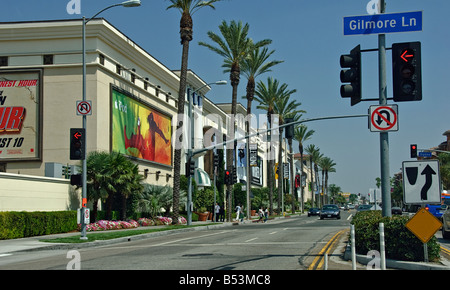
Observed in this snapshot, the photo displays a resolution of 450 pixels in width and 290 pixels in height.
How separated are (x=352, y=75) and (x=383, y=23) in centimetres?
154

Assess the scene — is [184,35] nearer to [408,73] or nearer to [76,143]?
[76,143]

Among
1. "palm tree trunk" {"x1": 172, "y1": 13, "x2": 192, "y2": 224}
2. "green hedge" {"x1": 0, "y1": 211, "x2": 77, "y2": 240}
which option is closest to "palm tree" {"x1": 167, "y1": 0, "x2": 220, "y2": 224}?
"palm tree trunk" {"x1": 172, "y1": 13, "x2": 192, "y2": 224}

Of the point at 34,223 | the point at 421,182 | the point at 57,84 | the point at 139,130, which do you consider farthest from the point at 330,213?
the point at 421,182

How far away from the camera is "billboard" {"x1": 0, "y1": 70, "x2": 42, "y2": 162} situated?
3784 centimetres

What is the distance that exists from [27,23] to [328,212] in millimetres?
34031

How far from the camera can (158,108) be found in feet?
164

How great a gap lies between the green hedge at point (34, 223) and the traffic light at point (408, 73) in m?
20.0

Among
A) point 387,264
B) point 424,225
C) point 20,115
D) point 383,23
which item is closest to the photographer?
point 424,225

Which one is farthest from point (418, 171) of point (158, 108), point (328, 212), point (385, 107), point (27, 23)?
point (328, 212)

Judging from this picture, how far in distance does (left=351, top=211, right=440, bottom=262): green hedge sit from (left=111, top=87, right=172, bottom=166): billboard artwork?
28.4 metres

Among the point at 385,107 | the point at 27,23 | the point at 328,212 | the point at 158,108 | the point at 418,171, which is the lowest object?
the point at 328,212

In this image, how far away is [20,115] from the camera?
38.0 meters

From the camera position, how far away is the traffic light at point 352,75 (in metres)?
14.4
